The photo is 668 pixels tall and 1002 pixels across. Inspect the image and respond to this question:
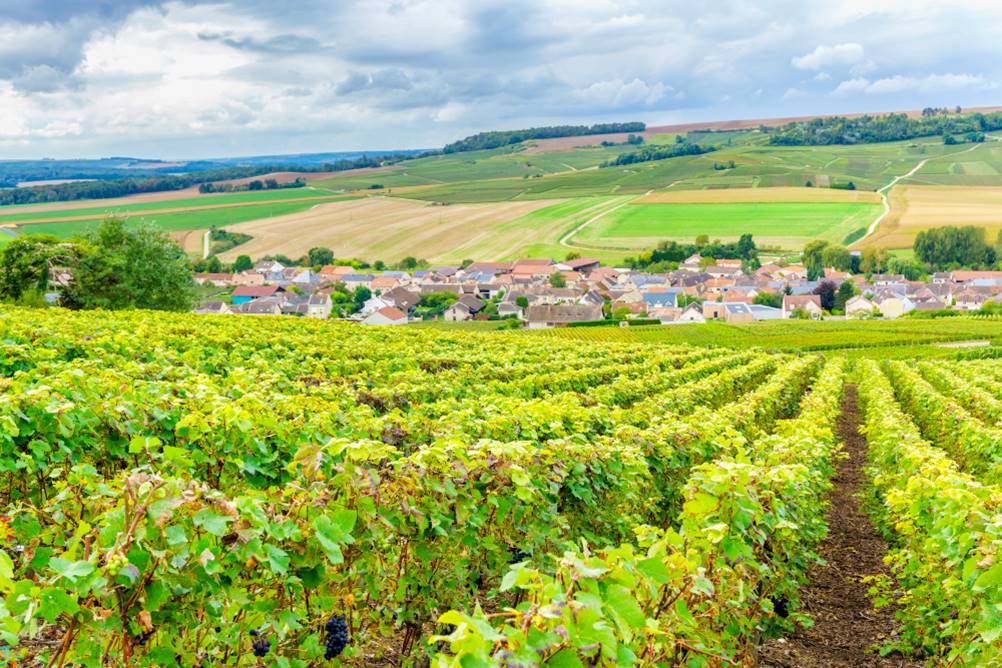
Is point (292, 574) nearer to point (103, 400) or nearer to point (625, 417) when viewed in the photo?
point (103, 400)

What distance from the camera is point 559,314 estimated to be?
325 feet

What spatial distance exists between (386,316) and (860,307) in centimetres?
6375

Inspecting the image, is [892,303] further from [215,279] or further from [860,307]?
[215,279]

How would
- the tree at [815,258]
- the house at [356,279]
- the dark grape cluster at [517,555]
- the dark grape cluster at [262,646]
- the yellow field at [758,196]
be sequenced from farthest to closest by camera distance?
1. the yellow field at [758,196]
2. the tree at [815,258]
3. the house at [356,279]
4. the dark grape cluster at [517,555]
5. the dark grape cluster at [262,646]

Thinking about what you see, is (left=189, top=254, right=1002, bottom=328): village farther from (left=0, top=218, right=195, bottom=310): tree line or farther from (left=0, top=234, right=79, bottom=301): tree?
(left=0, top=234, right=79, bottom=301): tree

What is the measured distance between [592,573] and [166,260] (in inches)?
2109

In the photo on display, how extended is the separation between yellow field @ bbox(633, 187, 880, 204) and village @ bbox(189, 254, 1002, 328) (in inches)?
1381

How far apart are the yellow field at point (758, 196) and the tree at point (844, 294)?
53.8m

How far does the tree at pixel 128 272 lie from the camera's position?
45.8 metres

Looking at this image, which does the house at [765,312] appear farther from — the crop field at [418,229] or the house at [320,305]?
the house at [320,305]

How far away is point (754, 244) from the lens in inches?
5522

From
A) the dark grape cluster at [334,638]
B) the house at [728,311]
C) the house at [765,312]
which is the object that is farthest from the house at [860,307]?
the dark grape cluster at [334,638]

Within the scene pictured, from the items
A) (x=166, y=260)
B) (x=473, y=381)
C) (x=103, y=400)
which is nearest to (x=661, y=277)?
(x=166, y=260)

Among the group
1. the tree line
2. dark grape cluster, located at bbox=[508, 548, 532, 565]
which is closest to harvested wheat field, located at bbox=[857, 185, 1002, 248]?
the tree line
